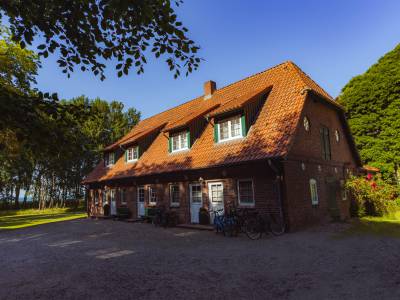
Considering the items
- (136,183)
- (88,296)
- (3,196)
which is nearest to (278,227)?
(88,296)

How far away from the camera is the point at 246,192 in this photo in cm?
1341

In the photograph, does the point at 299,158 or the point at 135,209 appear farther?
the point at 135,209

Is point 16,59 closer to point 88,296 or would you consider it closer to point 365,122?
Answer: point 88,296

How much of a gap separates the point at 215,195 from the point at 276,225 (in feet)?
11.9

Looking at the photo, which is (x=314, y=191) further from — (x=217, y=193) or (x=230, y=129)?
(x=230, y=129)

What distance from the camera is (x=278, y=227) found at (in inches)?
472

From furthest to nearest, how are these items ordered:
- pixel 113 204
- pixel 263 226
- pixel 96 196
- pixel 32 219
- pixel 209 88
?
pixel 32 219
pixel 96 196
pixel 113 204
pixel 209 88
pixel 263 226

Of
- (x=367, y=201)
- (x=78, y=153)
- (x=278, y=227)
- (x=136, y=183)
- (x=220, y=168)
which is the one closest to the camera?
(x=78, y=153)

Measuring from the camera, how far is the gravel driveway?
5633 millimetres

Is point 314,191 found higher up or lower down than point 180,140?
lower down

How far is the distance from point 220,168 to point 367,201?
32.8 feet

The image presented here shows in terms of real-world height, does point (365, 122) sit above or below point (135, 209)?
above

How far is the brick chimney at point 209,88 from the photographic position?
20.4 metres

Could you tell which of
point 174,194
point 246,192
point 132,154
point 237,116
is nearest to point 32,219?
point 132,154
